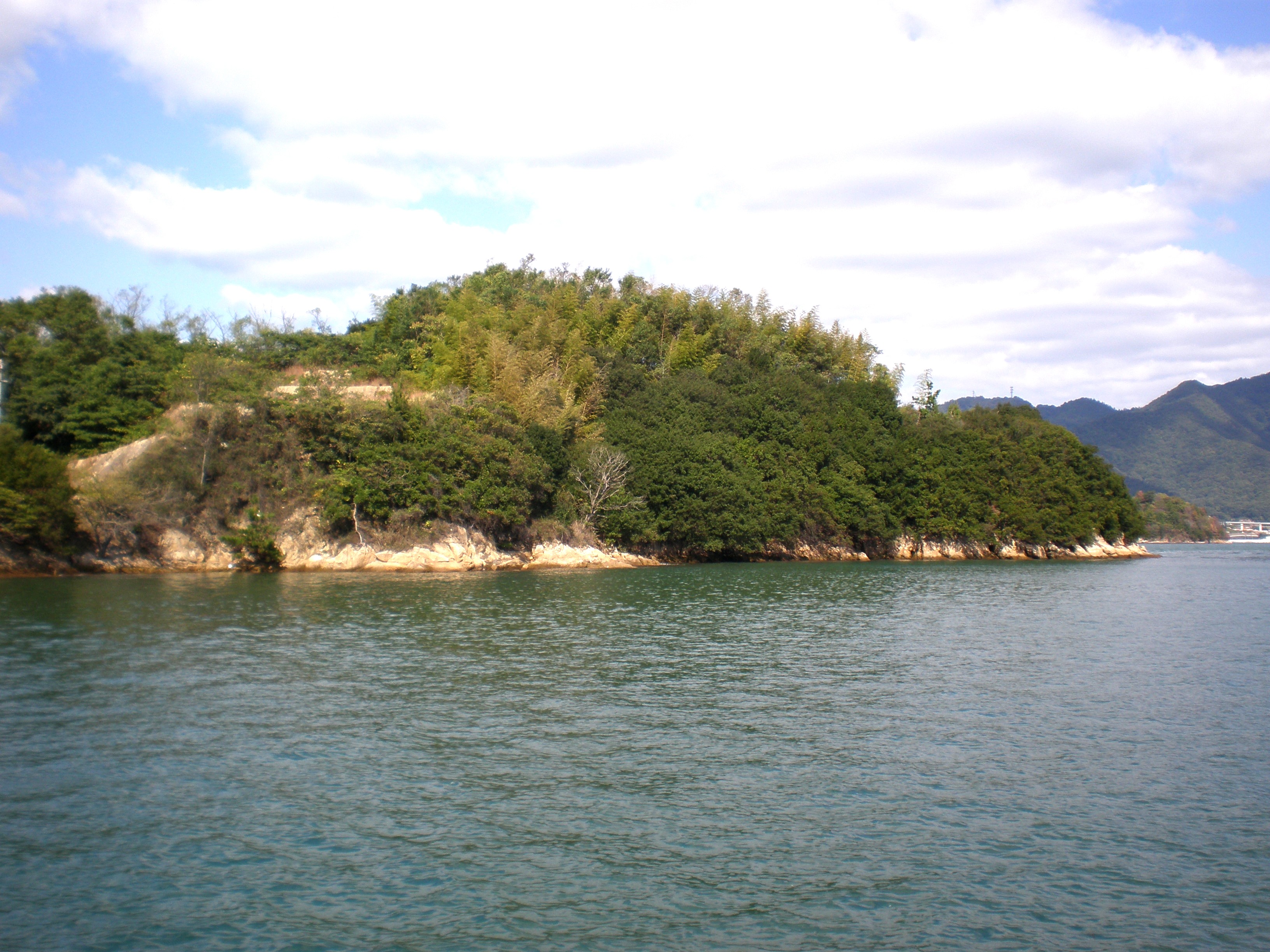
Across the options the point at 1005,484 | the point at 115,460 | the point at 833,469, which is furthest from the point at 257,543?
the point at 1005,484

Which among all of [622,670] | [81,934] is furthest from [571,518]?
[81,934]

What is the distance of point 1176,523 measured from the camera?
166 m

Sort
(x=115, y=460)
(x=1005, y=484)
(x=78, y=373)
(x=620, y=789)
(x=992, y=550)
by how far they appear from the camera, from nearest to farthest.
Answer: (x=620, y=789), (x=115, y=460), (x=78, y=373), (x=1005, y=484), (x=992, y=550)

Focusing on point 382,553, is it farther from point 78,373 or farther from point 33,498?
Result: point 78,373

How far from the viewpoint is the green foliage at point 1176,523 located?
6476 inches

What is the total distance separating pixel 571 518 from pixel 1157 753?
4246cm

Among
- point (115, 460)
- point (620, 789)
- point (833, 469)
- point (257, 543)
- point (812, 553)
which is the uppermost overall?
point (833, 469)

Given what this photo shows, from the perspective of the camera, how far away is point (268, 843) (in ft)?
34.9

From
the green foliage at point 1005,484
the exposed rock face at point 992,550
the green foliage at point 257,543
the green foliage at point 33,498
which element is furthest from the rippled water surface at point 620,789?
the exposed rock face at point 992,550

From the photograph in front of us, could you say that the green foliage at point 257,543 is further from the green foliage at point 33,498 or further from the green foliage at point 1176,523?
the green foliage at point 1176,523

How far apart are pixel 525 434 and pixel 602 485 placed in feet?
19.8

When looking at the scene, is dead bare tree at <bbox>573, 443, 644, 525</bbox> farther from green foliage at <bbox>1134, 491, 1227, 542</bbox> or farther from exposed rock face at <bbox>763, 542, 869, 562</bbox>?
green foliage at <bbox>1134, 491, 1227, 542</bbox>

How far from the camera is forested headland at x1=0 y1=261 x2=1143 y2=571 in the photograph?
1875 inches

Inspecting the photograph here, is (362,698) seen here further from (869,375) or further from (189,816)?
(869,375)
